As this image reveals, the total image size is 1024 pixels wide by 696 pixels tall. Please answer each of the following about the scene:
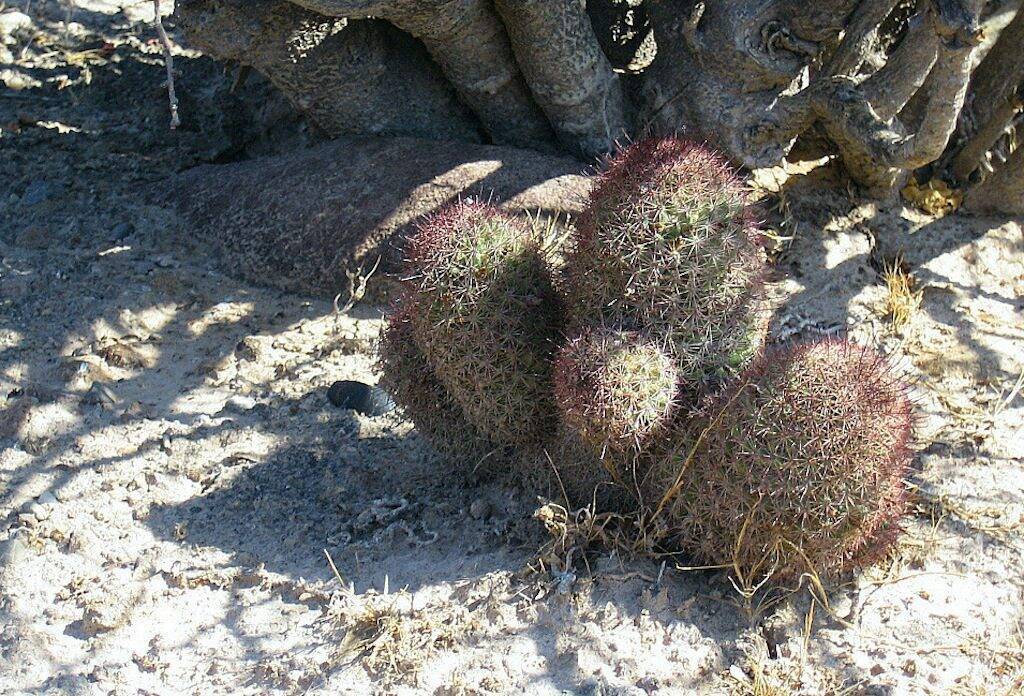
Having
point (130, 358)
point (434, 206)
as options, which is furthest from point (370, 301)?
point (130, 358)

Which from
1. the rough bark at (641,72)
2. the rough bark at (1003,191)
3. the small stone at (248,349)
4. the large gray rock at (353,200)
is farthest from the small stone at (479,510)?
the rough bark at (1003,191)

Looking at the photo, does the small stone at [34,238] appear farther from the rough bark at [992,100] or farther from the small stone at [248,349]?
the rough bark at [992,100]

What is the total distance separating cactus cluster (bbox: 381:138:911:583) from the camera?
2.76 m

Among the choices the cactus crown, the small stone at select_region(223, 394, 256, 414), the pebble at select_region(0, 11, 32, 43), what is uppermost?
the pebble at select_region(0, 11, 32, 43)

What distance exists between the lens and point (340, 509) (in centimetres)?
362

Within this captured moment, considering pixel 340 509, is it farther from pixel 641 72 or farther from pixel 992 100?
pixel 992 100

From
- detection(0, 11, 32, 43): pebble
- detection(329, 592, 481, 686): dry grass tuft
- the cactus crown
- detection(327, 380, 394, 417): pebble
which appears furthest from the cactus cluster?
detection(0, 11, 32, 43): pebble

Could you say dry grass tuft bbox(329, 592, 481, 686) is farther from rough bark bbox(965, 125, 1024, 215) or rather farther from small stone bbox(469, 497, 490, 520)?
rough bark bbox(965, 125, 1024, 215)

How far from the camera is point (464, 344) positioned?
10.3ft

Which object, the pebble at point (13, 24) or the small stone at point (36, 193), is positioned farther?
the pebble at point (13, 24)

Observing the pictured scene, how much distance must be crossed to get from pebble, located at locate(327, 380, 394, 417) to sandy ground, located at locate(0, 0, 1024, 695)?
7 cm

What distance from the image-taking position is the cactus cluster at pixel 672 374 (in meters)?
2.76

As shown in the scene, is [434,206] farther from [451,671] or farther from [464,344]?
[451,671]

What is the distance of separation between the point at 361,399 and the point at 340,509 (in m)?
0.65
